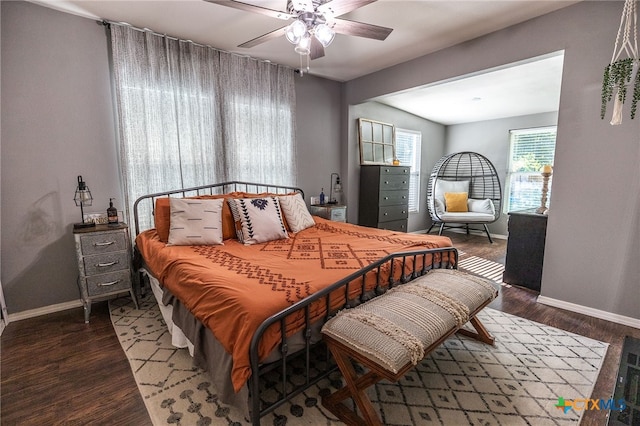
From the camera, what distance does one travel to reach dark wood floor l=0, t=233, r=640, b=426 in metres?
1.48

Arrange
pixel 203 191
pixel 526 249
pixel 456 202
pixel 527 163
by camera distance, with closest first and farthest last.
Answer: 1. pixel 526 249
2. pixel 203 191
3. pixel 527 163
4. pixel 456 202

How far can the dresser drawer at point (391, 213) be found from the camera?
4.38m

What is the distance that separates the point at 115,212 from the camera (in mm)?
2643

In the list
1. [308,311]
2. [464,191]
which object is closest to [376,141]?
[464,191]

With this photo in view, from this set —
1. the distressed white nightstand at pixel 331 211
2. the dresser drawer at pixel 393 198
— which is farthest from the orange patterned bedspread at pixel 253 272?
the dresser drawer at pixel 393 198

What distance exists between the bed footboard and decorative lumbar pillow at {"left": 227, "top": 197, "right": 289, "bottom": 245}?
1.04 metres

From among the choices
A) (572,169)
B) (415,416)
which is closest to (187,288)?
(415,416)

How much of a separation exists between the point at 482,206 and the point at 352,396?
5.19 metres

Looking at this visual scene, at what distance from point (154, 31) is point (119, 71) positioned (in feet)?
1.72

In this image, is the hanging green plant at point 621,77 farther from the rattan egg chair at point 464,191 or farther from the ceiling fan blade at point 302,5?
the rattan egg chair at point 464,191

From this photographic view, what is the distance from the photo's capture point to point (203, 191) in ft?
10.6

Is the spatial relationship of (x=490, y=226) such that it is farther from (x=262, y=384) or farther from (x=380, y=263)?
(x=262, y=384)

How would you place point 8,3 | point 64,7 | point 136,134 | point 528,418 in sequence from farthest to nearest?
point 136,134 < point 64,7 < point 8,3 < point 528,418

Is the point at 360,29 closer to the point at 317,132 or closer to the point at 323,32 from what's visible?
the point at 323,32
